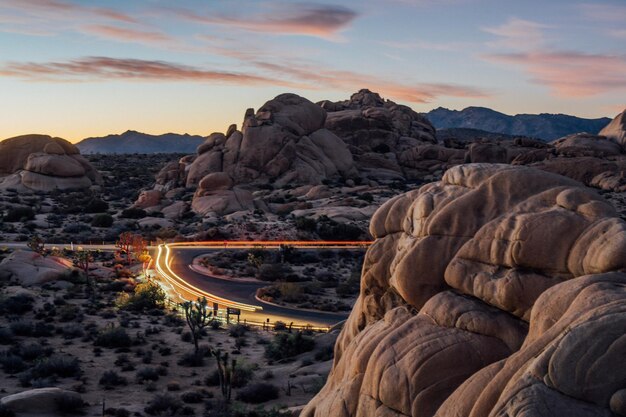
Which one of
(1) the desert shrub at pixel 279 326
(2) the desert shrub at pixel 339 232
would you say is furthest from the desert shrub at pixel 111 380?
(2) the desert shrub at pixel 339 232

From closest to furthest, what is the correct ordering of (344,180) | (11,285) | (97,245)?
1. (11,285)
2. (97,245)
3. (344,180)

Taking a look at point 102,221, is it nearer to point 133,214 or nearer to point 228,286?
point 133,214

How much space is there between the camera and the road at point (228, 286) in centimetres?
4066

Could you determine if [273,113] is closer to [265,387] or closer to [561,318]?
[265,387]

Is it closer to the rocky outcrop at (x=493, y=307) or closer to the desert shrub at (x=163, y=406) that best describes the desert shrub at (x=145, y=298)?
the desert shrub at (x=163, y=406)

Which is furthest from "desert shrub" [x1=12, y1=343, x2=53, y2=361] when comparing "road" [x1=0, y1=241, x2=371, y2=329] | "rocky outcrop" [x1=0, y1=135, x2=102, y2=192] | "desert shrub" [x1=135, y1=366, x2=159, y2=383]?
"rocky outcrop" [x1=0, y1=135, x2=102, y2=192]

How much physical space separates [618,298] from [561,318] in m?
0.84

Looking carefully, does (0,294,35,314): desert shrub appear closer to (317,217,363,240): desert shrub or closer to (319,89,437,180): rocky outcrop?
(317,217,363,240): desert shrub

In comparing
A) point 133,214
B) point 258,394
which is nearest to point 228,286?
point 258,394

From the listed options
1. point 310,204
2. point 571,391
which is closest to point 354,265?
point 310,204

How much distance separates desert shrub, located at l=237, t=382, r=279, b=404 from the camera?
25281 millimetres

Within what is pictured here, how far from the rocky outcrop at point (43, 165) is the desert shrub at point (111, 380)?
79243 mm

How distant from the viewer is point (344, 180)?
10044cm

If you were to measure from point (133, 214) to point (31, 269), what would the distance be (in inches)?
1419
